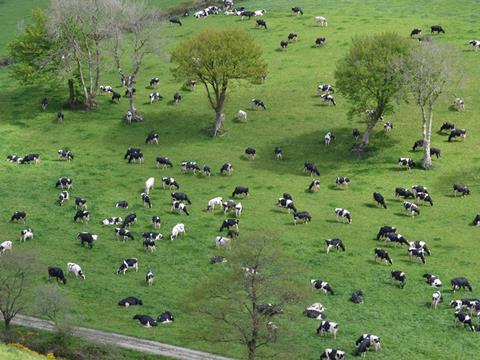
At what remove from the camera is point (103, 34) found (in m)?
108

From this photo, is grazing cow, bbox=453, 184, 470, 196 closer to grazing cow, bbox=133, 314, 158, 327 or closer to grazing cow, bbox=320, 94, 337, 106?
grazing cow, bbox=320, 94, 337, 106

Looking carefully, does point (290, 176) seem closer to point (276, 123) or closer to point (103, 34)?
point (276, 123)

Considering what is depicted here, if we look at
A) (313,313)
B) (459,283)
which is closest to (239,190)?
(313,313)

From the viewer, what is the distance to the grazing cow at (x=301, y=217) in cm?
7694

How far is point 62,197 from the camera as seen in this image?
81562 mm

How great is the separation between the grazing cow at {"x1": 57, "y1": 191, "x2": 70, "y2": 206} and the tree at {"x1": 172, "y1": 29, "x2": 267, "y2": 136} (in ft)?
71.1

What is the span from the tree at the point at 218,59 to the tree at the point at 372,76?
977 centimetres

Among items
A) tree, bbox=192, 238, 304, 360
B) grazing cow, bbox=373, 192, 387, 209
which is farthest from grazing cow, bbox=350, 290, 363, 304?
grazing cow, bbox=373, 192, 387, 209

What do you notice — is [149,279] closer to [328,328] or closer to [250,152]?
[328,328]

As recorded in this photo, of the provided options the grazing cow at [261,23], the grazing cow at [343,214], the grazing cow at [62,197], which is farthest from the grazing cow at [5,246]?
the grazing cow at [261,23]

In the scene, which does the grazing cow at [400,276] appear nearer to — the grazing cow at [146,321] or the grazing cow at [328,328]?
the grazing cow at [328,328]

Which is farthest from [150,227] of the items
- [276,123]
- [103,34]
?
[103,34]

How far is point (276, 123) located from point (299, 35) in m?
27.9

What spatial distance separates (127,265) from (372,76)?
36.7m
